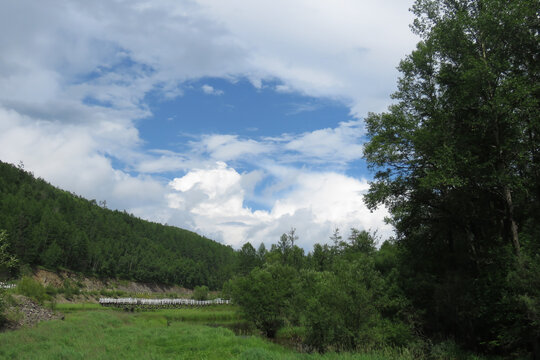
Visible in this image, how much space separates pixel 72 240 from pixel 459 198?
441ft

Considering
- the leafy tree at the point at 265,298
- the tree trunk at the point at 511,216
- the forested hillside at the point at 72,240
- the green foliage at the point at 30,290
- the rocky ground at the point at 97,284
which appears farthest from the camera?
the forested hillside at the point at 72,240

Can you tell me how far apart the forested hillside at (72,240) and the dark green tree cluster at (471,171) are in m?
114

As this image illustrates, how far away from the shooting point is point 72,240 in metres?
128

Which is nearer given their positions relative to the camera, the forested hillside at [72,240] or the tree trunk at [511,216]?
the tree trunk at [511,216]

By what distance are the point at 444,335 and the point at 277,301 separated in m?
21.2

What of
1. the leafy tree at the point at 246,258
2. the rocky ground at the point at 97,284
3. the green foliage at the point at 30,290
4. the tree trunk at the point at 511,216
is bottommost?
the rocky ground at the point at 97,284

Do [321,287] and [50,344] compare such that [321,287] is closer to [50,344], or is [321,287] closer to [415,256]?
[415,256]

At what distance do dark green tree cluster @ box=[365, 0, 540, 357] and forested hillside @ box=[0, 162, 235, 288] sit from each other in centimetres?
11426

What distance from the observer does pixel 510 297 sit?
20.0 m

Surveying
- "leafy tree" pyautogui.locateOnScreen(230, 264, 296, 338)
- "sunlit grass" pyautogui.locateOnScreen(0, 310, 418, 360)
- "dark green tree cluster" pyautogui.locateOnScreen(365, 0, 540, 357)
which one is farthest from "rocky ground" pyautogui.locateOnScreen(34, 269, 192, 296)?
"dark green tree cluster" pyautogui.locateOnScreen(365, 0, 540, 357)

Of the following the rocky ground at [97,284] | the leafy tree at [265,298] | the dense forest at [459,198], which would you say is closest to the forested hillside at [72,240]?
the rocky ground at [97,284]

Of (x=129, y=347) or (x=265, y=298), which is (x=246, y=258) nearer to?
(x=265, y=298)

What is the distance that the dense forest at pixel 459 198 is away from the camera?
2088 cm

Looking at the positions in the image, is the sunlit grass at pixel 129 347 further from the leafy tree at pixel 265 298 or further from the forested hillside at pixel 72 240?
the forested hillside at pixel 72 240
